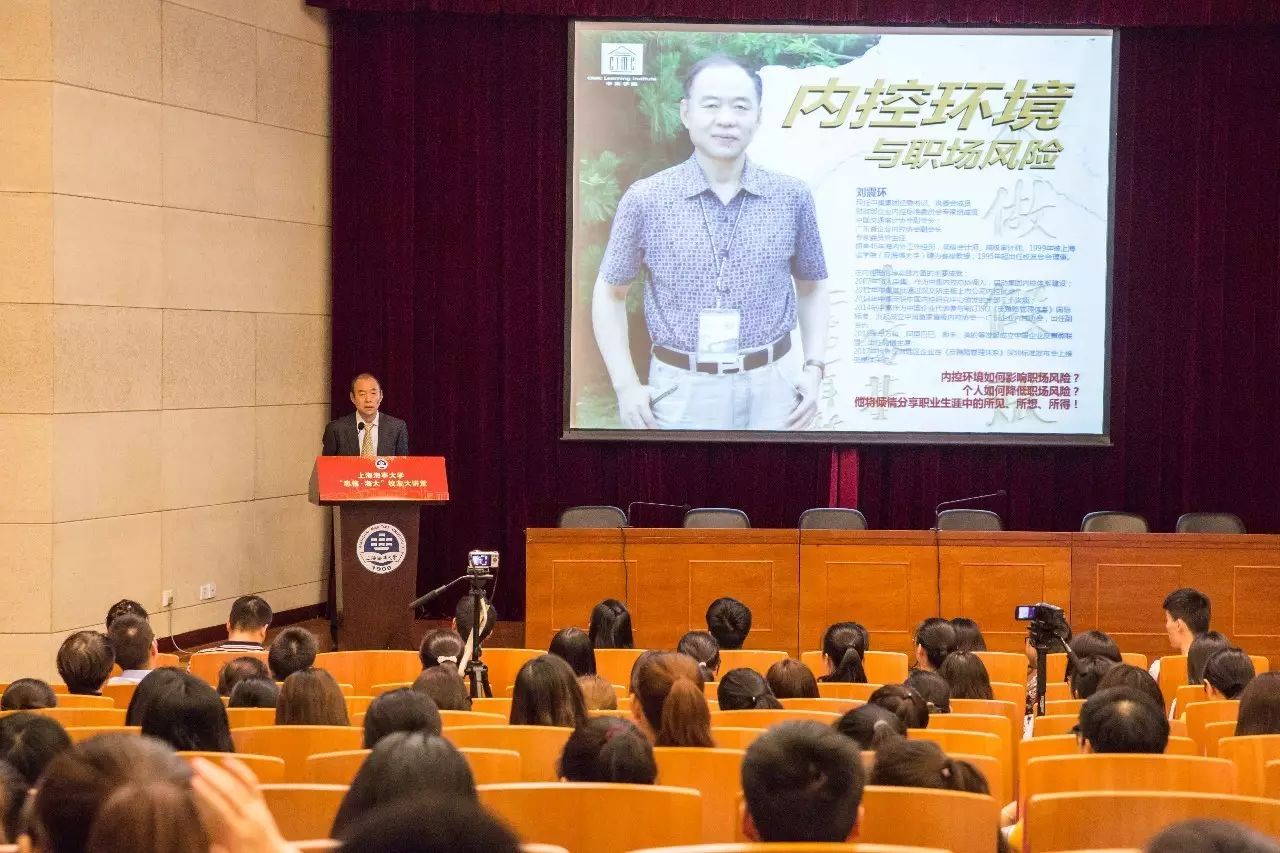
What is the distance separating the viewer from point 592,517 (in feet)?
29.3

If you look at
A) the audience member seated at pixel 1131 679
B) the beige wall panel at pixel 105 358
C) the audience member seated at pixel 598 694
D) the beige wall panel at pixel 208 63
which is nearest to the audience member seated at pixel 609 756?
the audience member seated at pixel 598 694

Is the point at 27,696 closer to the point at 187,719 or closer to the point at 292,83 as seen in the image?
the point at 187,719

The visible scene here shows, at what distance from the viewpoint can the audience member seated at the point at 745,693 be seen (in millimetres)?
4320

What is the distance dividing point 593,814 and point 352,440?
5.76m

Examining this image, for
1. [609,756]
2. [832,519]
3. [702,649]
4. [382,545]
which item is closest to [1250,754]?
[609,756]

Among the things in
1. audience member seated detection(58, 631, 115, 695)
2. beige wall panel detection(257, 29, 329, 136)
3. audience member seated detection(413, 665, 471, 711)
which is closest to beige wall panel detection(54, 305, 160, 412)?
beige wall panel detection(257, 29, 329, 136)

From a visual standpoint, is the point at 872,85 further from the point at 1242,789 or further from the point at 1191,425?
the point at 1242,789

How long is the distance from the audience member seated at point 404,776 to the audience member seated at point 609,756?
74 centimetres

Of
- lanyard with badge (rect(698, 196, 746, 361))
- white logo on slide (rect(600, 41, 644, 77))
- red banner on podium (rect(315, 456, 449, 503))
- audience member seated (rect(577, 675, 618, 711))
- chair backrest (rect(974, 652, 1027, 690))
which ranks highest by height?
white logo on slide (rect(600, 41, 644, 77))

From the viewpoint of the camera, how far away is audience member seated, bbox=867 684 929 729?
390cm

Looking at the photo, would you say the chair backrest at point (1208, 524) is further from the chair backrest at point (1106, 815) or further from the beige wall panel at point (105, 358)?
the chair backrest at point (1106, 815)

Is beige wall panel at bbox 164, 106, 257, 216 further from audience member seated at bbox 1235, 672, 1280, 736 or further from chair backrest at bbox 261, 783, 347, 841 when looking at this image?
audience member seated at bbox 1235, 672, 1280, 736

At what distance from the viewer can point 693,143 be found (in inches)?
394

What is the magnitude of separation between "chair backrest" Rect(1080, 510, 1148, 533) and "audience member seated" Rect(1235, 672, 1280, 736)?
4.99 metres
